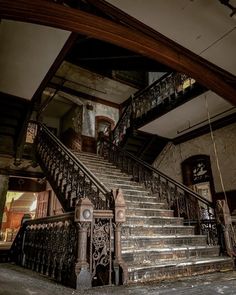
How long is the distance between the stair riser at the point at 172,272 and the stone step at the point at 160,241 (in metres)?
0.69

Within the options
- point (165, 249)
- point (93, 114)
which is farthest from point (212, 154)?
point (93, 114)

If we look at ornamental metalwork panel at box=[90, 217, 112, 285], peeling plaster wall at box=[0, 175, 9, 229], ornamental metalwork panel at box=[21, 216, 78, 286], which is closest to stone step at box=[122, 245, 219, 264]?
ornamental metalwork panel at box=[90, 217, 112, 285]

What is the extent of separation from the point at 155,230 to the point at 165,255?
72cm

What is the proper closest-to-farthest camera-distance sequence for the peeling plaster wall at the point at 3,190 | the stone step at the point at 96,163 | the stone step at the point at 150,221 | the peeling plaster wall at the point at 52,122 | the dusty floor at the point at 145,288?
the dusty floor at the point at 145,288, the stone step at the point at 150,221, the stone step at the point at 96,163, the peeling plaster wall at the point at 3,190, the peeling plaster wall at the point at 52,122

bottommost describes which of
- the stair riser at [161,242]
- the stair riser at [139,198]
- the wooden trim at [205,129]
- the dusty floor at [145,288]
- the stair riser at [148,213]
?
the dusty floor at [145,288]

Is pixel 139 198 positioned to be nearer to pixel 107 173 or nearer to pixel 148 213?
pixel 148 213

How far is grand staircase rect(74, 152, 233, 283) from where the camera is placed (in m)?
3.51

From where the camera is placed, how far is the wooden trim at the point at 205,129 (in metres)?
7.53

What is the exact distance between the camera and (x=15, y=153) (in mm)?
7918

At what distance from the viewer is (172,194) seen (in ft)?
21.2

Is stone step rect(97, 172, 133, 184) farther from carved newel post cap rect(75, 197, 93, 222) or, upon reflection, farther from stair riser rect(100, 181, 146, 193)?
carved newel post cap rect(75, 197, 93, 222)

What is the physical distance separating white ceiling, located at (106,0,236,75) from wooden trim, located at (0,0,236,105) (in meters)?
0.13

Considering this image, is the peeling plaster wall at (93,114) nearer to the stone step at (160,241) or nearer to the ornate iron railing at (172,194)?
the ornate iron railing at (172,194)

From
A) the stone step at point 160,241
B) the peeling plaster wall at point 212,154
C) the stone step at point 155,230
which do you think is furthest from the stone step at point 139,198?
the peeling plaster wall at point 212,154
